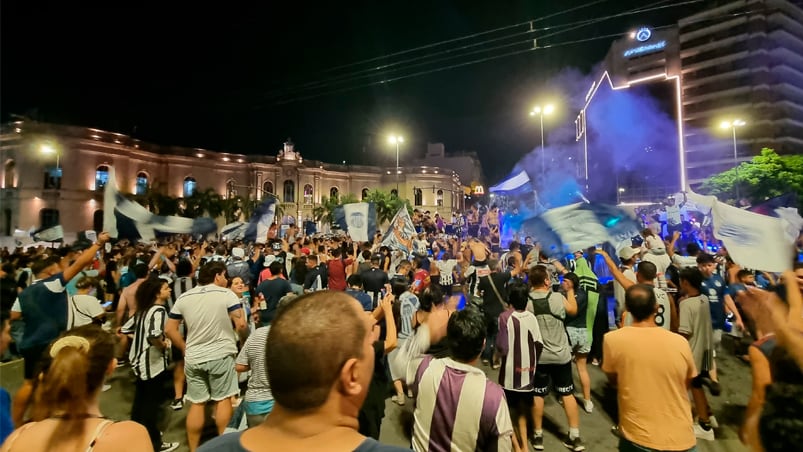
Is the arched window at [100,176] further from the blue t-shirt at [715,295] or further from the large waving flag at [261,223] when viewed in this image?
the blue t-shirt at [715,295]

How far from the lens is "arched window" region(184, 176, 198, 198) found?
1988 inches

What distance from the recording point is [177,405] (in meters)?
5.55

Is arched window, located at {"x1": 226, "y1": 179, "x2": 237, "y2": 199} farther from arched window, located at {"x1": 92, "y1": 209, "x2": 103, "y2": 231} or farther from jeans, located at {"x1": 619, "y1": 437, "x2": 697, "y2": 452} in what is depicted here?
jeans, located at {"x1": 619, "y1": 437, "x2": 697, "y2": 452}

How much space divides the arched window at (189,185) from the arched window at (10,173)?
52.0ft

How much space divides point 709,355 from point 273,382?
5687mm

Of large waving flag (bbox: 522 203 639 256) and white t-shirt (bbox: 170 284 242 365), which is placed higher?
large waving flag (bbox: 522 203 639 256)

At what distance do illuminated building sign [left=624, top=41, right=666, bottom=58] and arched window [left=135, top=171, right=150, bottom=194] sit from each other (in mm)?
73317

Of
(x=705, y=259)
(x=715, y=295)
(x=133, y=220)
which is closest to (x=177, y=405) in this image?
(x=133, y=220)

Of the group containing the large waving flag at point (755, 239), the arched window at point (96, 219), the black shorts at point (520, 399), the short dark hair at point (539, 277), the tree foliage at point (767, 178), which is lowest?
the black shorts at point (520, 399)

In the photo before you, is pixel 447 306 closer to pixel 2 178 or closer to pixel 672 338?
pixel 672 338

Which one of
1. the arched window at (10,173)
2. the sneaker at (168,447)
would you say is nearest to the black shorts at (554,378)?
the sneaker at (168,447)

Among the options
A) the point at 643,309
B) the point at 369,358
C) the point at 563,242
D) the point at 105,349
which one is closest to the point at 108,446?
the point at 105,349

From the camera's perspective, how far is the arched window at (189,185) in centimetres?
5050

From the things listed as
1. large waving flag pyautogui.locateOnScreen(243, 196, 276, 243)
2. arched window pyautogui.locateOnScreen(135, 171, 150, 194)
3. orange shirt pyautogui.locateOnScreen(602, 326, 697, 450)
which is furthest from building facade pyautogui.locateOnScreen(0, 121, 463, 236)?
orange shirt pyautogui.locateOnScreen(602, 326, 697, 450)
